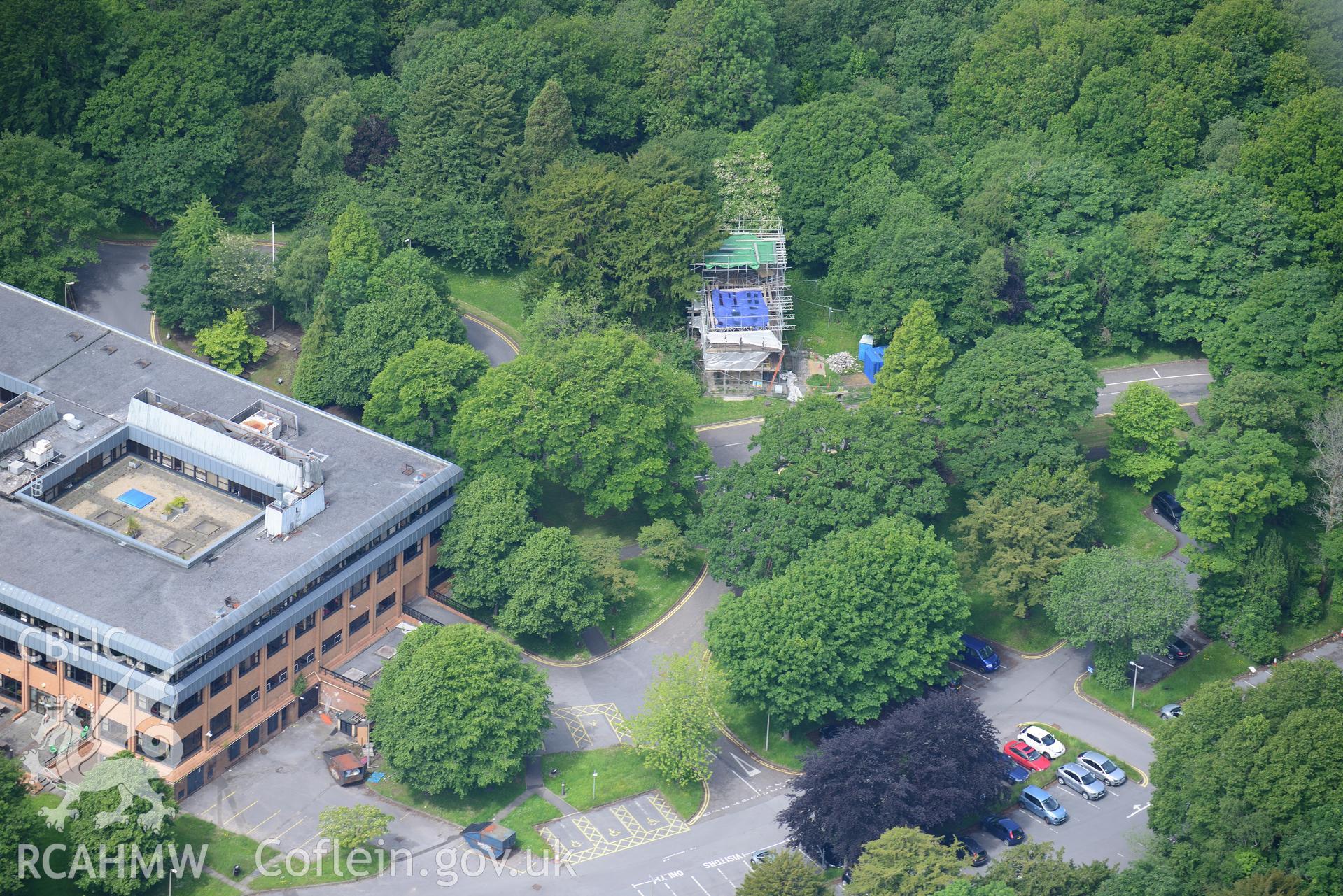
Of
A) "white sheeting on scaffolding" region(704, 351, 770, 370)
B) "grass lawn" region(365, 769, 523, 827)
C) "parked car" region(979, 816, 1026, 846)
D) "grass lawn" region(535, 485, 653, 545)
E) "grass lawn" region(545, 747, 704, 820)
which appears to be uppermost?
"white sheeting on scaffolding" region(704, 351, 770, 370)

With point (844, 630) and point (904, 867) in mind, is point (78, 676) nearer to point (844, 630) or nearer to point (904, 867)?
point (844, 630)

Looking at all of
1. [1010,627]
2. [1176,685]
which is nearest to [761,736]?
[1010,627]

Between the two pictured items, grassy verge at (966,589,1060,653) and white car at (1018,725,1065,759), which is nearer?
white car at (1018,725,1065,759)

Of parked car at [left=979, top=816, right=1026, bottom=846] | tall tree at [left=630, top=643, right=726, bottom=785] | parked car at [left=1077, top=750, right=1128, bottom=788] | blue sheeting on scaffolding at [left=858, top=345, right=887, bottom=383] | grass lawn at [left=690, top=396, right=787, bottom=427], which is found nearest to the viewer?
parked car at [left=979, top=816, right=1026, bottom=846]

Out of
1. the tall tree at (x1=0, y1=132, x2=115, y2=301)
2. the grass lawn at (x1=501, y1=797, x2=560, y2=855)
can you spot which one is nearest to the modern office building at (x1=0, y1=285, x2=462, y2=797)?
the tall tree at (x1=0, y1=132, x2=115, y2=301)

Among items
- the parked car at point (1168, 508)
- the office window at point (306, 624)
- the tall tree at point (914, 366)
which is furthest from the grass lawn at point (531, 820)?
the parked car at point (1168, 508)

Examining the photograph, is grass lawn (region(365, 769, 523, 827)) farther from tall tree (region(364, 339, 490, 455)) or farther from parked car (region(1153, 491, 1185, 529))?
parked car (region(1153, 491, 1185, 529))

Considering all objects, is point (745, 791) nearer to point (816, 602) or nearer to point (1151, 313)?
point (816, 602)

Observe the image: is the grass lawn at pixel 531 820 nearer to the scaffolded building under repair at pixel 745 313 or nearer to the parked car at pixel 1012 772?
the parked car at pixel 1012 772
